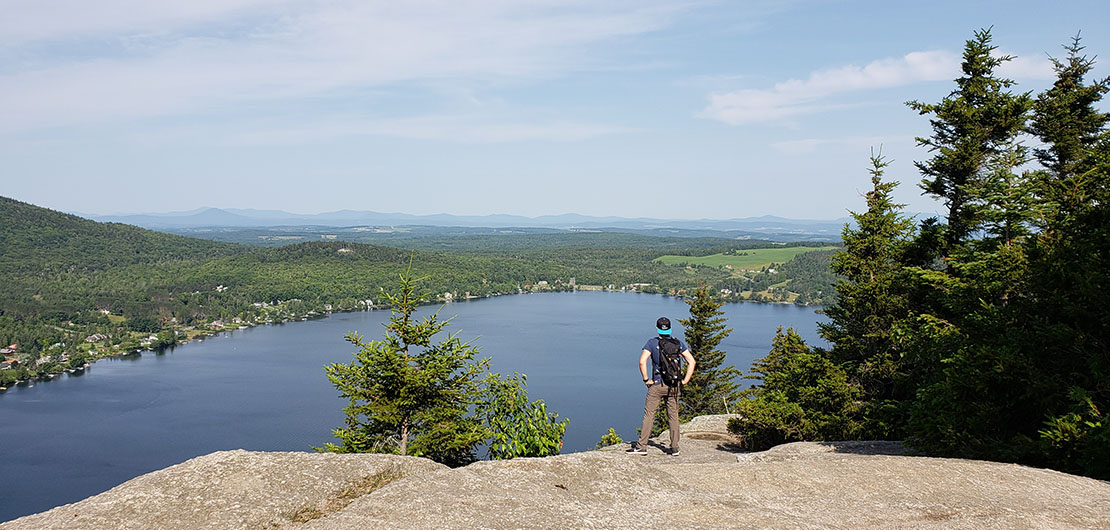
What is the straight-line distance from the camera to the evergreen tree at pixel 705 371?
39219 mm

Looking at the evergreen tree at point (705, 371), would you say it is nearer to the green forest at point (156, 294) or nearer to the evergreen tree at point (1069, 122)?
the evergreen tree at point (1069, 122)

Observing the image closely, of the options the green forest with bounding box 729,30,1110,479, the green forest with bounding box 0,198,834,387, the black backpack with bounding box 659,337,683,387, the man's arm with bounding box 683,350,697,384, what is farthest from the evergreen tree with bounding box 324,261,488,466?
the green forest with bounding box 0,198,834,387

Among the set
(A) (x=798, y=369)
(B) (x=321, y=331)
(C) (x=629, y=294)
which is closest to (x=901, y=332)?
(A) (x=798, y=369)

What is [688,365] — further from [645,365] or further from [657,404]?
[657,404]

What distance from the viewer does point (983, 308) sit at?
1323cm

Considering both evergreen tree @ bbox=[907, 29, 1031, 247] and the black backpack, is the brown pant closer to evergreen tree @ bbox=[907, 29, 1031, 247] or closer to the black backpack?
the black backpack

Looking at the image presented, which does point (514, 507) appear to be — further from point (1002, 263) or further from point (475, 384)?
point (1002, 263)

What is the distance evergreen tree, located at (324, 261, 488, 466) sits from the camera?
44.0 feet

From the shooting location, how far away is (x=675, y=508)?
266 inches

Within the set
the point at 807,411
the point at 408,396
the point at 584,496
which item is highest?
the point at 584,496

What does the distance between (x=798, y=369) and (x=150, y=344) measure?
125 metres

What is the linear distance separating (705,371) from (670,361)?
31980 mm

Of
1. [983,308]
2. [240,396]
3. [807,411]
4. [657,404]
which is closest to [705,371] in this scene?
[807,411]

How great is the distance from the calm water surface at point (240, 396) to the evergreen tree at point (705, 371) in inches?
706
